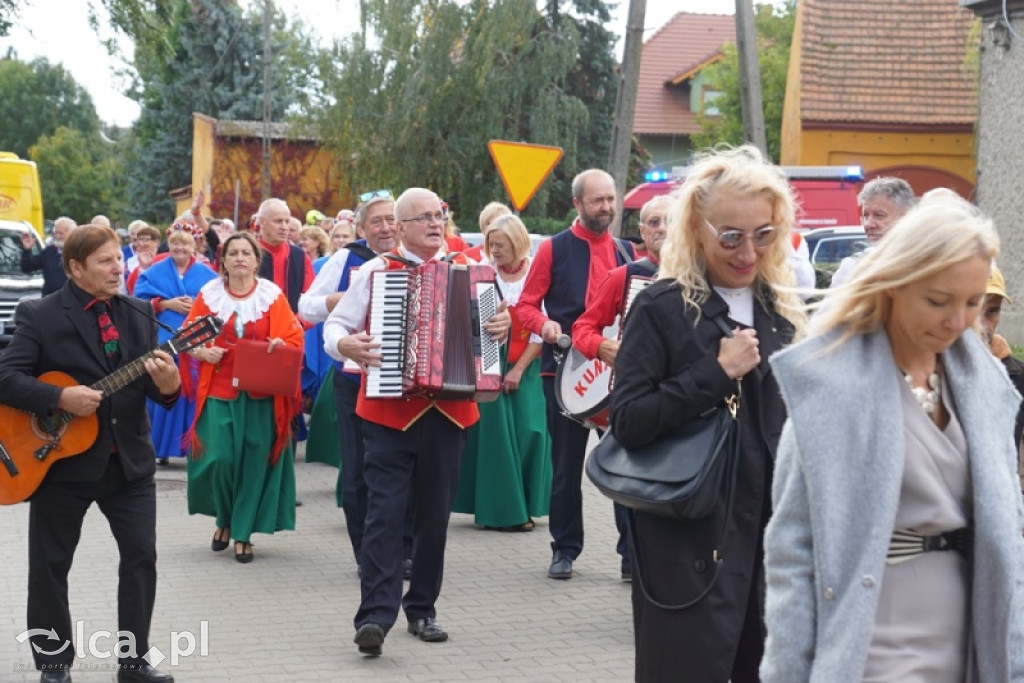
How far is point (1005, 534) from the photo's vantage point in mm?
3205

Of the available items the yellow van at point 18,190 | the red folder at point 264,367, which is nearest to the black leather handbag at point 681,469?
the red folder at point 264,367

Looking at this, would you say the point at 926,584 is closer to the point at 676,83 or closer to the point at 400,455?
the point at 400,455

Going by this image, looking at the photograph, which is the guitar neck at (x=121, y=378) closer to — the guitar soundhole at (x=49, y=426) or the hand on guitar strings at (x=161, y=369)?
the hand on guitar strings at (x=161, y=369)

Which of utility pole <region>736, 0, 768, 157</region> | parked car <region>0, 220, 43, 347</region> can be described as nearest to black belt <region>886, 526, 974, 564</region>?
utility pole <region>736, 0, 768, 157</region>

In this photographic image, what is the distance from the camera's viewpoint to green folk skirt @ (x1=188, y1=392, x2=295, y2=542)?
30.2 feet

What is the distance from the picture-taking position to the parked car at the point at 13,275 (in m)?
21.5

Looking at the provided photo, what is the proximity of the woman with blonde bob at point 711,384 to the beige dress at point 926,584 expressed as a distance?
104cm

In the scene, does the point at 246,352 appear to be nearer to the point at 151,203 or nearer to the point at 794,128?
the point at 794,128

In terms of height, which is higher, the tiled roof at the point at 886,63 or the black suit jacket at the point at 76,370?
the tiled roof at the point at 886,63

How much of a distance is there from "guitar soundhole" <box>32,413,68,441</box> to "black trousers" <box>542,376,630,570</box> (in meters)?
2.92

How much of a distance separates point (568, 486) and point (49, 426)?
313 centimetres

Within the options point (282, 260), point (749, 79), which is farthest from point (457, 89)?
point (282, 260)

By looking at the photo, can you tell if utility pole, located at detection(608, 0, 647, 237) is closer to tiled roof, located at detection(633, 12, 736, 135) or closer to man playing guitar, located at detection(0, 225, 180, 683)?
man playing guitar, located at detection(0, 225, 180, 683)

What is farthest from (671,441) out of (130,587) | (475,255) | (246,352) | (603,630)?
(246,352)
